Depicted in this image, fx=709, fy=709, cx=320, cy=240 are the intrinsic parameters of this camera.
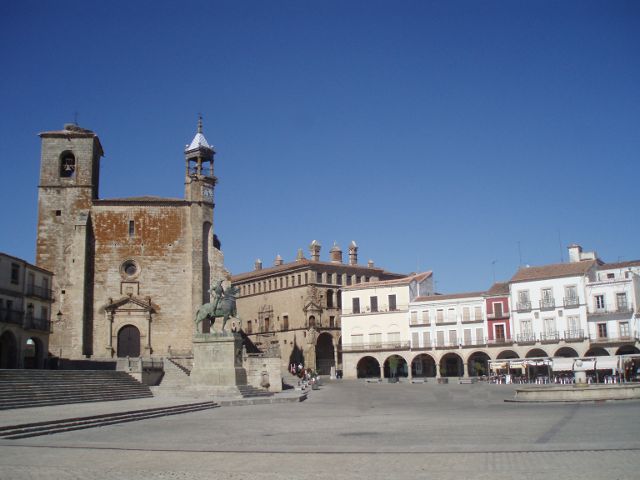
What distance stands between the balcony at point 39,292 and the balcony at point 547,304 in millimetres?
36648

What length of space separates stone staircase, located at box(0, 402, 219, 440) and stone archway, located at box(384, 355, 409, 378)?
3906 centimetres

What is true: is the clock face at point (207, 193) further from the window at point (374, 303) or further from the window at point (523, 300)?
the window at point (523, 300)

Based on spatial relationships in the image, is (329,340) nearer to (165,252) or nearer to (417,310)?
(417,310)

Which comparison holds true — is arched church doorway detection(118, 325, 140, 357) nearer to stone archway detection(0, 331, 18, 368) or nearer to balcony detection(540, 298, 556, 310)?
stone archway detection(0, 331, 18, 368)

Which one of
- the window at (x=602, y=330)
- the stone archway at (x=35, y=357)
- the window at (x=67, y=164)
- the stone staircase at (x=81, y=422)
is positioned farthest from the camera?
the window at (x=602, y=330)

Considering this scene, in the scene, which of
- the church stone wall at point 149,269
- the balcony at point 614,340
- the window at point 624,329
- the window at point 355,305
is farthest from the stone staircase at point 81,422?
the window at point 355,305

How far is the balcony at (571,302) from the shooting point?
54594 mm

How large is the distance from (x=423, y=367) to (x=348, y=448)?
57.5m

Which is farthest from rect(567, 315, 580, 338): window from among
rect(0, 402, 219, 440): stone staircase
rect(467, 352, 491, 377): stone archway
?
rect(0, 402, 219, 440): stone staircase

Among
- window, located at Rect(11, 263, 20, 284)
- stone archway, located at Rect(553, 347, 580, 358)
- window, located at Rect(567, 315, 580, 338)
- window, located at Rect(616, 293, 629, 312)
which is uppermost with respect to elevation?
window, located at Rect(11, 263, 20, 284)

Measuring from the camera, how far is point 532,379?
51.3 metres

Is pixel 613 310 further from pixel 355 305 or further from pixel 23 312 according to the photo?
pixel 23 312

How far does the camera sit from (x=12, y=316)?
129 ft

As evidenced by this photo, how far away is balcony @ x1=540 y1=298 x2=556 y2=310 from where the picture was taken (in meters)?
55.9
